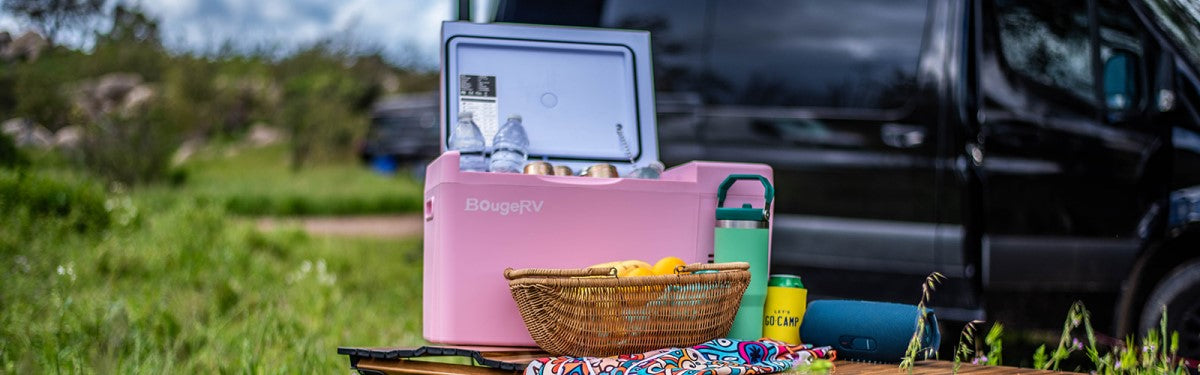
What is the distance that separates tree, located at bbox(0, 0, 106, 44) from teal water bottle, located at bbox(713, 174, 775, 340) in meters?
4.42

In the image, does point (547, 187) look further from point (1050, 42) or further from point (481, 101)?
point (1050, 42)

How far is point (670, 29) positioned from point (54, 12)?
11.0 feet

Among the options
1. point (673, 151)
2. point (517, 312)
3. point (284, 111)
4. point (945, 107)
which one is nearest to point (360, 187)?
point (284, 111)

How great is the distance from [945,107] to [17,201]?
14.3 ft

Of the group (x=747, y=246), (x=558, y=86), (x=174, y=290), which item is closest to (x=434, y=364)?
(x=747, y=246)

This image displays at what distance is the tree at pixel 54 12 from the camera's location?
5273mm

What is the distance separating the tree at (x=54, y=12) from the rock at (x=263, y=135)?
13887 mm

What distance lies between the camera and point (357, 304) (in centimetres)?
563

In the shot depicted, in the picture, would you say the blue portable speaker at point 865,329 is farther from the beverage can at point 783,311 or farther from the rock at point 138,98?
the rock at point 138,98

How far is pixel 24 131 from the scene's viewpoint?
6.17m

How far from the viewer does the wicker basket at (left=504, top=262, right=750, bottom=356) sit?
1.92 m

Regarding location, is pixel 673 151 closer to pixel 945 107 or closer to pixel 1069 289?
pixel 945 107

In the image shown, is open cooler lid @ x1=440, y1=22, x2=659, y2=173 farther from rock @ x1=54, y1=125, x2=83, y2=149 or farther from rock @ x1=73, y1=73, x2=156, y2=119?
rock @ x1=73, y1=73, x2=156, y2=119

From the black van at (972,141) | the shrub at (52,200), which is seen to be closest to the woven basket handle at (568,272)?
the black van at (972,141)
